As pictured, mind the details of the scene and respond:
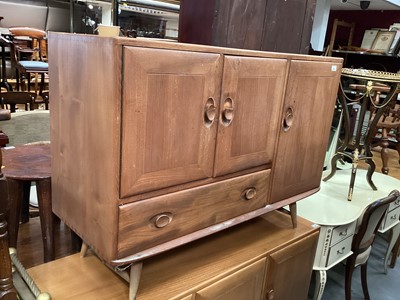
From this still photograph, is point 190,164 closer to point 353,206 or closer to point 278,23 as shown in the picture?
point 278,23

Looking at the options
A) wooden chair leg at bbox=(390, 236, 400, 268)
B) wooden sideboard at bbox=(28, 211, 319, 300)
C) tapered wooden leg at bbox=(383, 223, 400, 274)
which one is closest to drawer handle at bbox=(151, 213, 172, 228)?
wooden sideboard at bbox=(28, 211, 319, 300)

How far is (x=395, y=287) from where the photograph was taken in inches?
95.3

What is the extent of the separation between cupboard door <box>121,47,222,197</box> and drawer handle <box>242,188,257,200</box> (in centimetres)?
24

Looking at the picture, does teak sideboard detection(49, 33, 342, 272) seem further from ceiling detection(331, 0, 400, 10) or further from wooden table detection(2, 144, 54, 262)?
ceiling detection(331, 0, 400, 10)

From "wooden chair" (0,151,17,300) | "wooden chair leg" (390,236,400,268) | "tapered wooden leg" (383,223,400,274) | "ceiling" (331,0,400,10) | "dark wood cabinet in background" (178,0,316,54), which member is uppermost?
"ceiling" (331,0,400,10)

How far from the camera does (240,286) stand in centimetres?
133

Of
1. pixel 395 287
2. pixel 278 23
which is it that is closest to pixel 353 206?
pixel 395 287

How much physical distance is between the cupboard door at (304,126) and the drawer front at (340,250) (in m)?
0.51

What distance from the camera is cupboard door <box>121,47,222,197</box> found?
88 cm

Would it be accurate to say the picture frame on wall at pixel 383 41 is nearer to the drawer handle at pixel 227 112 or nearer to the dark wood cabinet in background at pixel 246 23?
the dark wood cabinet in background at pixel 246 23

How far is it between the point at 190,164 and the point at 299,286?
98cm

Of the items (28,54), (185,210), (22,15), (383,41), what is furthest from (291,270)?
(22,15)

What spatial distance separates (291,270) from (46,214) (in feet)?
3.48

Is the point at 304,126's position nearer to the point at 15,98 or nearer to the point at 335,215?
the point at 335,215
